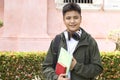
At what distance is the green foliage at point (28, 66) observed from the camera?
682 centimetres

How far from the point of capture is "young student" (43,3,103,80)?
295cm

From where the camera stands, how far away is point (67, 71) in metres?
2.92

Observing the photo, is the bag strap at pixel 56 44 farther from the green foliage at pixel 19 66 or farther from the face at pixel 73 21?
the green foliage at pixel 19 66

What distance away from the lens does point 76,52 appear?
2.98 meters

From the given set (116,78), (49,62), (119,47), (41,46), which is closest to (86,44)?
(49,62)

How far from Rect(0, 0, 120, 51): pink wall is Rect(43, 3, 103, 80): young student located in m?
7.47

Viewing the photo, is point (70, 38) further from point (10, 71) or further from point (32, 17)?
point (32, 17)

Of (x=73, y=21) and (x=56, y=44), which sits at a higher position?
(x=73, y=21)

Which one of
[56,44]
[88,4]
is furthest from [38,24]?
[56,44]

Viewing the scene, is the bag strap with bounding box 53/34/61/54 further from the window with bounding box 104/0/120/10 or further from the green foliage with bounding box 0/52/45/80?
the window with bounding box 104/0/120/10

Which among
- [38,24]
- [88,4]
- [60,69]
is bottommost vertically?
[38,24]

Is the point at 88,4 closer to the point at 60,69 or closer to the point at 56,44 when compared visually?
the point at 56,44

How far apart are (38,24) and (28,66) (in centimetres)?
377

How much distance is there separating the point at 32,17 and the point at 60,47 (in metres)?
7.73
